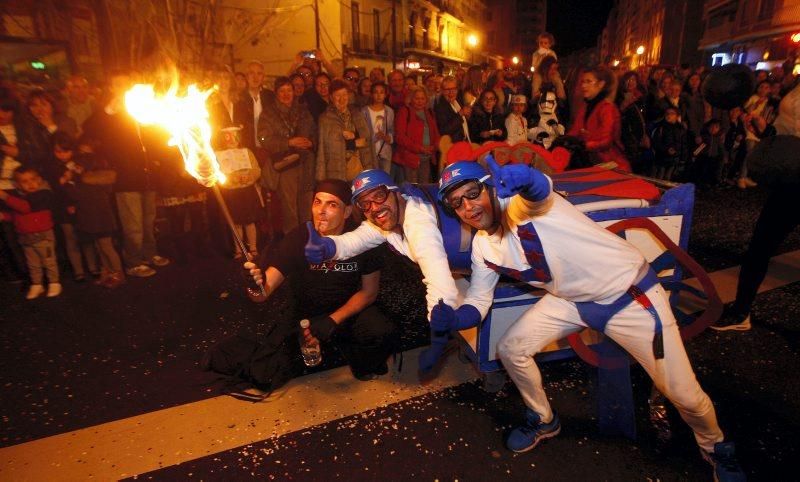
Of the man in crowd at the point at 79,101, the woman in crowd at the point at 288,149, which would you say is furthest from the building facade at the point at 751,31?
the man in crowd at the point at 79,101

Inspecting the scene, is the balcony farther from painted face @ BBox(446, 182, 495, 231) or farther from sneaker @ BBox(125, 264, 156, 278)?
painted face @ BBox(446, 182, 495, 231)

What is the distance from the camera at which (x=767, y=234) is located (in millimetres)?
3664

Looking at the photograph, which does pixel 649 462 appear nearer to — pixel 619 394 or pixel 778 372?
pixel 619 394

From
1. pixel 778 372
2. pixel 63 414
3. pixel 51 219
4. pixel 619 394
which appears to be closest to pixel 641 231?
pixel 619 394

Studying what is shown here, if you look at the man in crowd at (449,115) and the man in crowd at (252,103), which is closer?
the man in crowd at (252,103)

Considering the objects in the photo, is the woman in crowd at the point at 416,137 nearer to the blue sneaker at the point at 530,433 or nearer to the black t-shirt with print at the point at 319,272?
the black t-shirt with print at the point at 319,272

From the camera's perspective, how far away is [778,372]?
3.39 meters

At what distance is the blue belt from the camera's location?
233 cm

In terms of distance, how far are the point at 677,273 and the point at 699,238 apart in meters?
3.29

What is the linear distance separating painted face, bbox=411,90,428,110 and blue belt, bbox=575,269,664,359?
17.4 ft

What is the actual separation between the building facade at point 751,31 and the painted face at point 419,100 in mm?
20960

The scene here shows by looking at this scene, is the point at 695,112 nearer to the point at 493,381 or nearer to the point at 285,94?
the point at 285,94

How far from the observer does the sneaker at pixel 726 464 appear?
2.35m

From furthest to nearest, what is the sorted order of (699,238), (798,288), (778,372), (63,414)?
(699,238) < (798,288) < (778,372) < (63,414)
